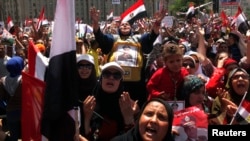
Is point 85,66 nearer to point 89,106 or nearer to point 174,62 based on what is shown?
point 174,62

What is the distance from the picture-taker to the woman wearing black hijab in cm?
308

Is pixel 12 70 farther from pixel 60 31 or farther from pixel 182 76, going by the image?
pixel 60 31

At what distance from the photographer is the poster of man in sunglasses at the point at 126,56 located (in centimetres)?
607

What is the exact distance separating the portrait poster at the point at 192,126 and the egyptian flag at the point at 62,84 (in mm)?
733

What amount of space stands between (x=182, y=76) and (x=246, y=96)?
1.00m

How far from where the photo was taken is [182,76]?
15.5 feet

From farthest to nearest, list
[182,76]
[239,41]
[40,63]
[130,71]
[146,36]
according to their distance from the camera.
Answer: [239,41], [146,36], [130,71], [182,76], [40,63]

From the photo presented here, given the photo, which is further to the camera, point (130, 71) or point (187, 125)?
point (130, 71)

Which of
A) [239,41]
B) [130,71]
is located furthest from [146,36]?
[239,41]

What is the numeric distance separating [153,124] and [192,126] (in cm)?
53

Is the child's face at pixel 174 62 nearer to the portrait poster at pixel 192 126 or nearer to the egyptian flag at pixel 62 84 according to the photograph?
the portrait poster at pixel 192 126

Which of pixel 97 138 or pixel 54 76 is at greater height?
pixel 54 76

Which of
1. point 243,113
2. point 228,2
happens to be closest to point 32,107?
point 243,113

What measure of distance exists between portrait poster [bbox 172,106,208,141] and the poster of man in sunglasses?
99.8 inches
